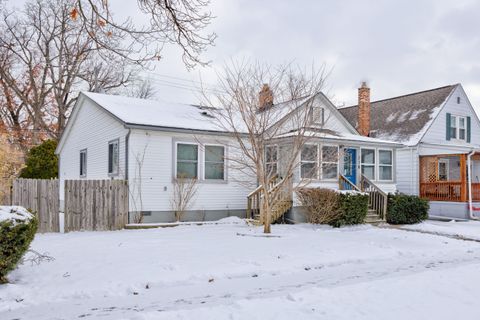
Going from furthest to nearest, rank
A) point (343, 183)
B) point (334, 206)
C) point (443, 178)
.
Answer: point (443, 178)
point (343, 183)
point (334, 206)

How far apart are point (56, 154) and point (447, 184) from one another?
1974 cm

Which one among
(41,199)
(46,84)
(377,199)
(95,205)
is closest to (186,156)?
(95,205)

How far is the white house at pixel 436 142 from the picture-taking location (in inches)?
746

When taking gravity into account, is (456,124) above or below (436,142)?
above

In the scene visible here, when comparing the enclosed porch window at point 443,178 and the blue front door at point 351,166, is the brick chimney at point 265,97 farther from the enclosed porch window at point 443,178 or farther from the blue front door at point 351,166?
the enclosed porch window at point 443,178

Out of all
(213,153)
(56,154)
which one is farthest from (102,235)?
(56,154)

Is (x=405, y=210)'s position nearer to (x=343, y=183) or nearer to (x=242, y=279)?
(x=343, y=183)

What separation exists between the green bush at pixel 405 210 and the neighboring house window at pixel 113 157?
10.0 metres

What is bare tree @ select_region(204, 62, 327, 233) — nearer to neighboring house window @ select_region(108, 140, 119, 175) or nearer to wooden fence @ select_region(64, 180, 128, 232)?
wooden fence @ select_region(64, 180, 128, 232)

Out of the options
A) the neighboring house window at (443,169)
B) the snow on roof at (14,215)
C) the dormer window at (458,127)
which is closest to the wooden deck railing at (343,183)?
the neighboring house window at (443,169)

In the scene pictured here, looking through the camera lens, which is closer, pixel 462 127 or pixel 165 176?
pixel 165 176

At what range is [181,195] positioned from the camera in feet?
46.3

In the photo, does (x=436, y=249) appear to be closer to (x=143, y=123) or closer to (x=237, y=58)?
(x=237, y=58)

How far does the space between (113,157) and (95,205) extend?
3.16m
